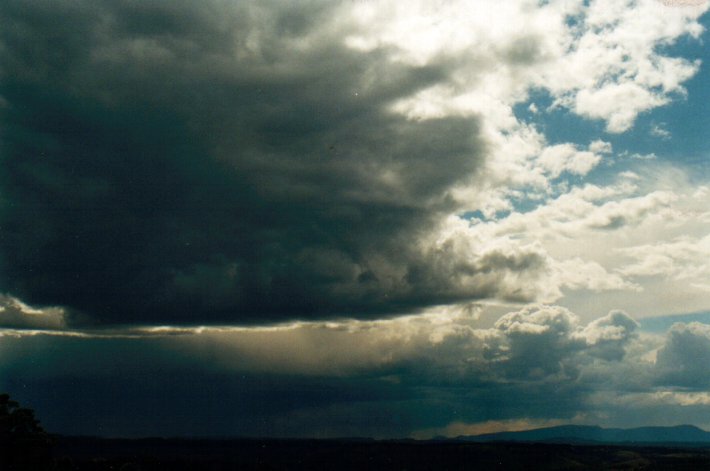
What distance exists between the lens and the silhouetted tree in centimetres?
10325

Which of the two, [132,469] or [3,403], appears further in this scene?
[132,469]

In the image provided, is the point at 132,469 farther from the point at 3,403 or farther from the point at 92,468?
the point at 92,468

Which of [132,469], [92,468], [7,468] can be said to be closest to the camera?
[7,468]

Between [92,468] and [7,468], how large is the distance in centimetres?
9270

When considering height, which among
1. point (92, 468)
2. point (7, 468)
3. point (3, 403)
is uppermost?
point (3, 403)

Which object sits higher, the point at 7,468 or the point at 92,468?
the point at 7,468

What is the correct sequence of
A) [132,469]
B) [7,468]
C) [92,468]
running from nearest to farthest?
[7,468] < [132,469] < [92,468]

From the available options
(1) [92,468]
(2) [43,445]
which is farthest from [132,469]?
(1) [92,468]

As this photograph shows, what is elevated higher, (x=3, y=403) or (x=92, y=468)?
(x=3, y=403)

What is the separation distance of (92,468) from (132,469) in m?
61.3

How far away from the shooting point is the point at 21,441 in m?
104

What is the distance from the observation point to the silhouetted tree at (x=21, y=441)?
103250 millimetres

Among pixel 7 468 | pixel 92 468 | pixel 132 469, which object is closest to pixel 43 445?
pixel 7 468

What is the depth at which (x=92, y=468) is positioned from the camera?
187000 millimetres
